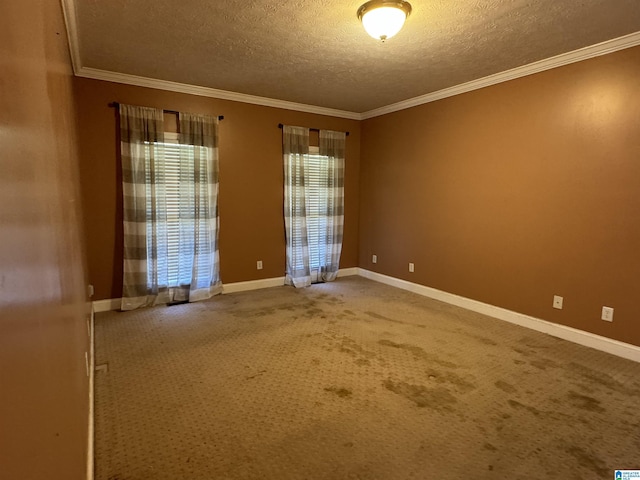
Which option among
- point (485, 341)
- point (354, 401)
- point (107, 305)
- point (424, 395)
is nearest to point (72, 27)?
point (107, 305)

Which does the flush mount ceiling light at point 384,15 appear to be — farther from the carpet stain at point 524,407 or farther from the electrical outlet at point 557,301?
the electrical outlet at point 557,301

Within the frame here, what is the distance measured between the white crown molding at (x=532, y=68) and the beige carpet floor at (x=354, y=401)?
2.58 metres

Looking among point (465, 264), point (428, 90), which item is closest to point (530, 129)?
point (428, 90)

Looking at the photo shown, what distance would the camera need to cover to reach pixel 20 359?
611 mm

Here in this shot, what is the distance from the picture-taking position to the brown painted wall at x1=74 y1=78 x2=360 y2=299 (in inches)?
153

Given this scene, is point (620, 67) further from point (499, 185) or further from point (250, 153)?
point (250, 153)

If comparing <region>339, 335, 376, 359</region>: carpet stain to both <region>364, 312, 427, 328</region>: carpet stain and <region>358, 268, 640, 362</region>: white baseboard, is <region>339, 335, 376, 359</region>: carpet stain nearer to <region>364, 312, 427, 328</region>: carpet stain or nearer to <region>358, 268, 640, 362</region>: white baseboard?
<region>364, 312, 427, 328</region>: carpet stain

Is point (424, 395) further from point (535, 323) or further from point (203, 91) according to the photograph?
point (203, 91)

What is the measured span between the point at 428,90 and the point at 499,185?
146 cm

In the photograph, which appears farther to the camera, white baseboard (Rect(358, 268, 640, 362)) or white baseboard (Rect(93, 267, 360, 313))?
white baseboard (Rect(93, 267, 360, 313))

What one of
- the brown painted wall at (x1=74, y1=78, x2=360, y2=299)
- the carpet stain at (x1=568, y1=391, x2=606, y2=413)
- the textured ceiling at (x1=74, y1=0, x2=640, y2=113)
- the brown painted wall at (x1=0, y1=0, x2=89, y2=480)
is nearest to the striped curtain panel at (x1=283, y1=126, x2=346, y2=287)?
the brown painted wall at (x1=74, y1=78, x2=360, y2=299)

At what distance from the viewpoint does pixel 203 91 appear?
14.3ft

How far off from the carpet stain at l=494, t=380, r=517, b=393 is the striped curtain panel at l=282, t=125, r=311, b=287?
304 centimetres

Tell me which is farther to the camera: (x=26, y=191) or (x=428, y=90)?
(x=428, y=90)
